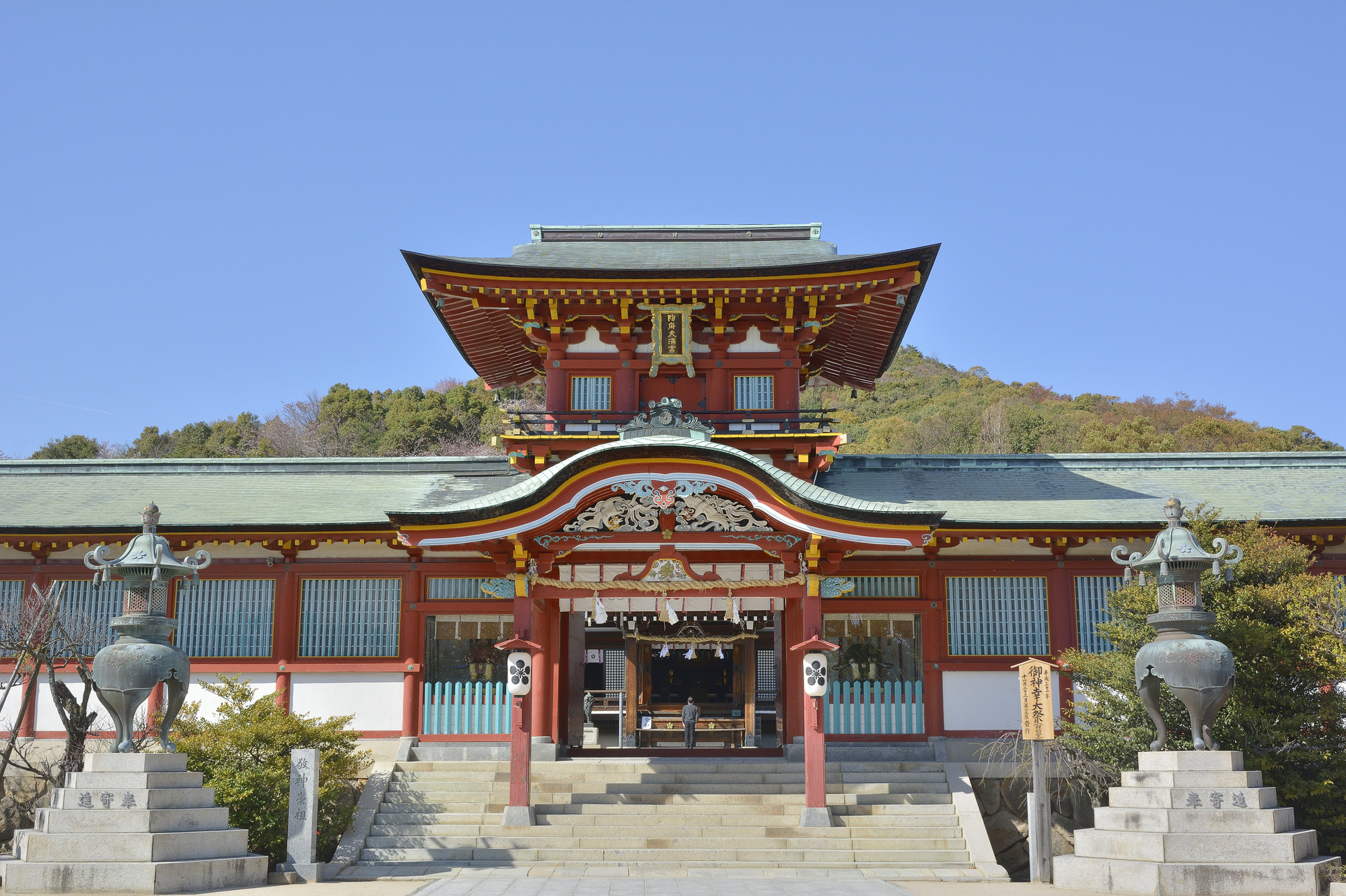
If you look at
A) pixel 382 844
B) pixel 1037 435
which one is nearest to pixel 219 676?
pixel 382 844

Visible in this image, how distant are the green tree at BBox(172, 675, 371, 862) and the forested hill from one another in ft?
117

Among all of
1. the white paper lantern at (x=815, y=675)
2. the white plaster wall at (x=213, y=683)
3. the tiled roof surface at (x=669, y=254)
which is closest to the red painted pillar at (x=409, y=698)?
the white plaster wall at (x=213, y=683)

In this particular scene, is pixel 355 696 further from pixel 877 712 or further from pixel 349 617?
pixel 877 712

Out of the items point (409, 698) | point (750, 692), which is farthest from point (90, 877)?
point (750, 692)

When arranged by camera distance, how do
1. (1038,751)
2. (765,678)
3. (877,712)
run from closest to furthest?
(1038,751) < (877,712) < (765,678)

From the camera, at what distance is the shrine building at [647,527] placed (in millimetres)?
15633

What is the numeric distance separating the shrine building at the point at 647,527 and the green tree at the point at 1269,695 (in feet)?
8.68

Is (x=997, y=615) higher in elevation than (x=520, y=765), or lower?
higher

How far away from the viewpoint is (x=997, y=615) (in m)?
17.9

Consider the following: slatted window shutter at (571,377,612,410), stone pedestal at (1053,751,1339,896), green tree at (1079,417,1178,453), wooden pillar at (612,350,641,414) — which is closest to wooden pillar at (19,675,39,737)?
slatted window shutter at (571,377,612,410)

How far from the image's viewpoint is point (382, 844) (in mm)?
14758

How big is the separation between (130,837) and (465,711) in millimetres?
6439

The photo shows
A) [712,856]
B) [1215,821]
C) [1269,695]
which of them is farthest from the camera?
[712,856]

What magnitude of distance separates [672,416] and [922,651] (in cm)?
545
